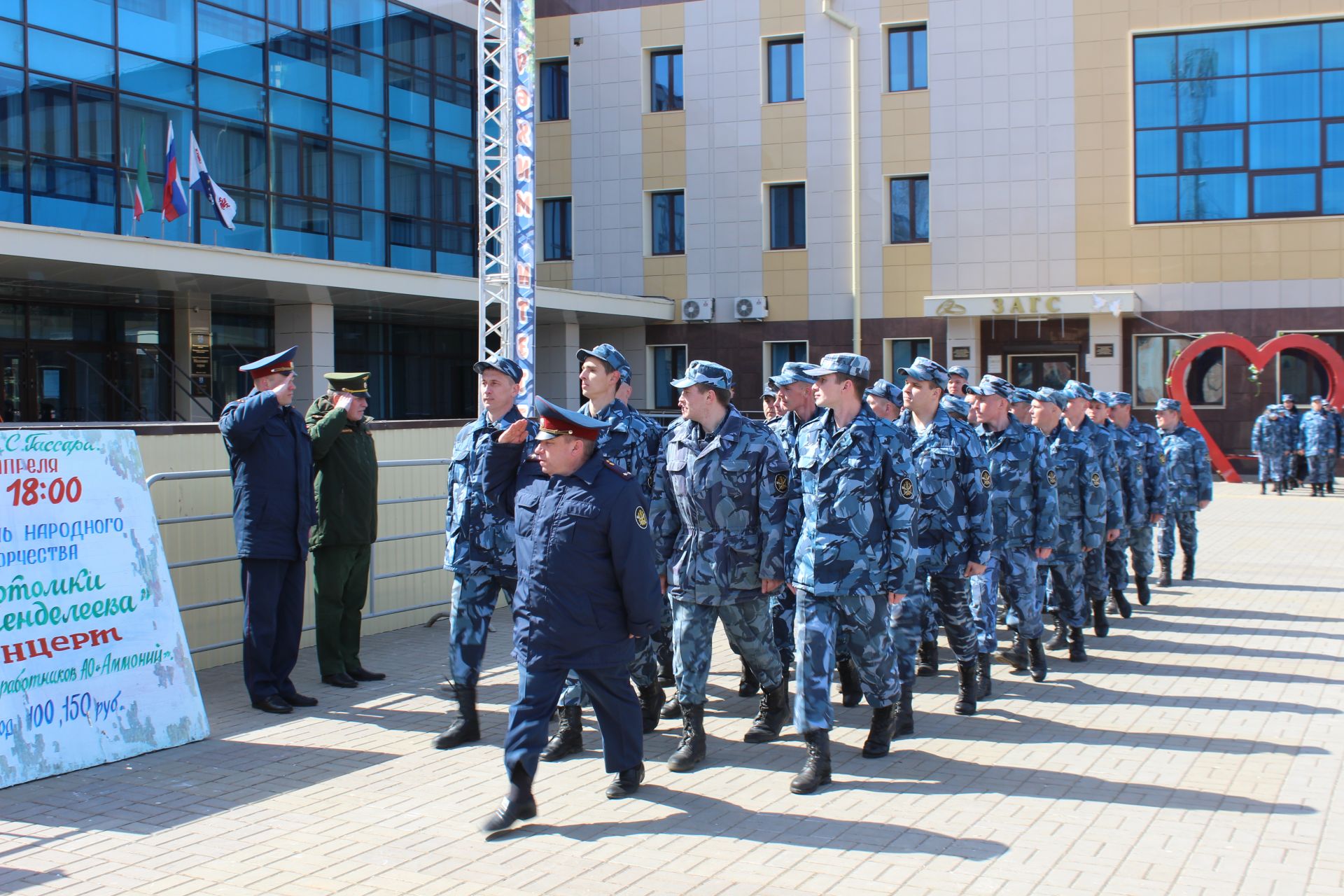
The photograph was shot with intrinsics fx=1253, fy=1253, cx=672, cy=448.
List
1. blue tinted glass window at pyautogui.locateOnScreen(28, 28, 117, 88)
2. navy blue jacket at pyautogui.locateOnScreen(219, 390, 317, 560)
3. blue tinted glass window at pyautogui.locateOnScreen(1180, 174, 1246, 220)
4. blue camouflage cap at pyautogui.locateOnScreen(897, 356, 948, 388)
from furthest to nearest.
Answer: blue tinted glass window at pyautogui.locateOnScreen(1180, 174, 1246, 220), blue tinted glass window at pyautogui.locateOnScreen(28, 28, 117, 88), blue camouflage cap at pyautogui.locateOnScreen(897, 356, 948, 388), navy blue jacket at pyautogui.locateOnScreen(219, 390, 317, 560)

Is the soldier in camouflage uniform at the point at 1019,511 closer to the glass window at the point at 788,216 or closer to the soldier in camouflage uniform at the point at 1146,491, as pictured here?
the soldier in camouflage uniform at the point at 1146,491

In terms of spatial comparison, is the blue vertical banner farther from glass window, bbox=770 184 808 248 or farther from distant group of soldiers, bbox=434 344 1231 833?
glass window, bbox=770 184 808 248

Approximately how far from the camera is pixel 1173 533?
13.3 m

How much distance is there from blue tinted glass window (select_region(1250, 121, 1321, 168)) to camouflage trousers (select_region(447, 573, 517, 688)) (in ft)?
83.9

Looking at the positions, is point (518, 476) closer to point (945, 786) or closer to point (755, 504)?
point (755, 504)

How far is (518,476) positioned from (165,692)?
2531 millimetres

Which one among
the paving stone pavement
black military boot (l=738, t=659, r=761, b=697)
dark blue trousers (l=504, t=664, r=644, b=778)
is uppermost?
dark blue trousers (l=504, t=664, r=644, b=778)

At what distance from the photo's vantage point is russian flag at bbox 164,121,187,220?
21.8m

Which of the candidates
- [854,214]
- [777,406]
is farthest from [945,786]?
[854,214]

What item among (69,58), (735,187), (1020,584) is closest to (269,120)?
(69,58)

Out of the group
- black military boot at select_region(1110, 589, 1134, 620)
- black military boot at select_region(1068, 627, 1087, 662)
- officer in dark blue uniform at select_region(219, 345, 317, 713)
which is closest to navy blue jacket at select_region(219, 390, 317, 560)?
officer in dark blue uniform at select_region(219, 345, 317, 713)

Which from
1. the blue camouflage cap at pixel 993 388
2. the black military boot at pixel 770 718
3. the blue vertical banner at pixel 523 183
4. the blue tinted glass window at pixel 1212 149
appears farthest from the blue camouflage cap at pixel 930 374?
the blue tinted glass window at pixel 1212 149

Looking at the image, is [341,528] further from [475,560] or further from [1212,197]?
[1212,197]

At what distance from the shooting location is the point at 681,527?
22.2ft
